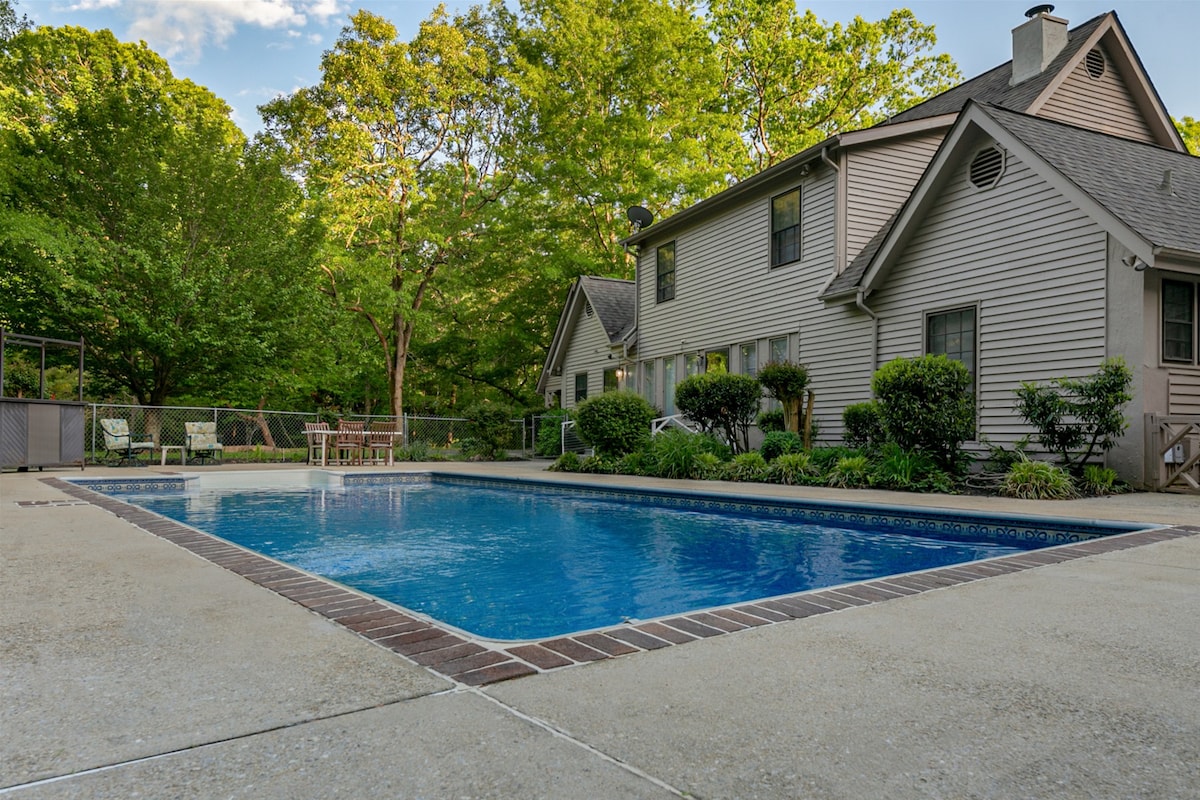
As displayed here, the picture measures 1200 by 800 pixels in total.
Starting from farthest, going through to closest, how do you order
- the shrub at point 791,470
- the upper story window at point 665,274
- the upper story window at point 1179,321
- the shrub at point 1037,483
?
the upper story window at point 665,274
the shrub at point 791,470
the upper story window at point 1179,321
the shrub at point 1037,483

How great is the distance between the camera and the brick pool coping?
8.14 feet

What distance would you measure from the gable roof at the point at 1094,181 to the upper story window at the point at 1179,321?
0.61 meters

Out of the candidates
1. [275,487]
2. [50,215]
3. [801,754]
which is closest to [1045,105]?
[801,754]

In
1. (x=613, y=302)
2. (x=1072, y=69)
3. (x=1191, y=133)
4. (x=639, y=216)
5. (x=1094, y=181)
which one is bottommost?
(x=1094, y=181)

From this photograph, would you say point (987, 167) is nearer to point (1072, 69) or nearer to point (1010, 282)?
point (1010, 282)

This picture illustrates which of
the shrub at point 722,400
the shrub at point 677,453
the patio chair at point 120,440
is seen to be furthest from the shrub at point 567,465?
the patio chair at point 120,440

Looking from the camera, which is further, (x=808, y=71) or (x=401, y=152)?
(x=808, y=71)

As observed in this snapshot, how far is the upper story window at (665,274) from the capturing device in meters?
17.2

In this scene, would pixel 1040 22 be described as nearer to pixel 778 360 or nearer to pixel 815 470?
pixel 778 360

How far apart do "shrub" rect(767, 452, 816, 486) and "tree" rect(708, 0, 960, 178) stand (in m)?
16.7

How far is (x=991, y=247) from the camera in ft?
33.1

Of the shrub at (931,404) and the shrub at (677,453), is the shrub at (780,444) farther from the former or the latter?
the shrub at (931,404)

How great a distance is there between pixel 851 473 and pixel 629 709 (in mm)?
8282

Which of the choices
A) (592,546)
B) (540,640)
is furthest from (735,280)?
(540,640)
